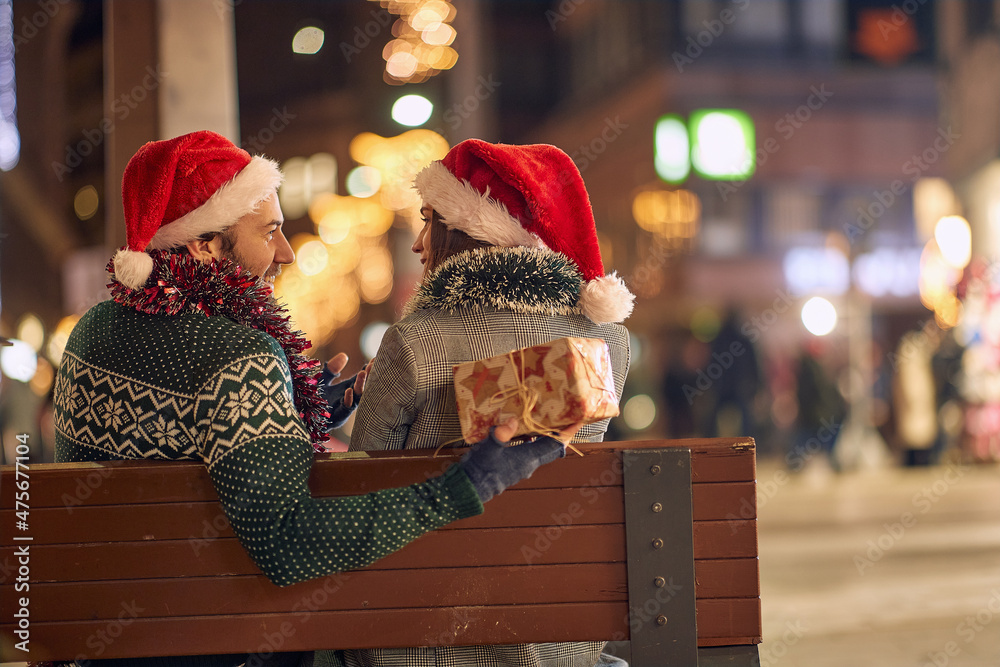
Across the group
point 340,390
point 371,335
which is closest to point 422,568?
point 340,390

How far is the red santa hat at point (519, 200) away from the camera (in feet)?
8.35

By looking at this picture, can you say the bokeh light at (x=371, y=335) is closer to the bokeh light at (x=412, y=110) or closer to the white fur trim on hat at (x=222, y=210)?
the bokeh light at (x=412, y=110)

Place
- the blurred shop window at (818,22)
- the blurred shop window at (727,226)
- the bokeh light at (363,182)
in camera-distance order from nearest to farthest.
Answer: the bokeh light at (363,182), the blurred shop window at (727,226), the blurred shop window at (818,22)

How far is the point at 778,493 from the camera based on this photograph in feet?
41.8

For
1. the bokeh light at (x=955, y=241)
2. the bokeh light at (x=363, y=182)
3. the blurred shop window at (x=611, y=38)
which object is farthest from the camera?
the blurred shop window at (x=611, y=38)

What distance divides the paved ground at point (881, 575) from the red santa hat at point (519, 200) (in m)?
3.73

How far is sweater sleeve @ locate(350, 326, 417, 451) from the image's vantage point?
7.44ft

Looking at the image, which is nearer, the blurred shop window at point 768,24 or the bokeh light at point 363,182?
the bokeh light at point 363,182

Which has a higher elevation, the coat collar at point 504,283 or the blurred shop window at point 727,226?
the coat collar at point 504,283

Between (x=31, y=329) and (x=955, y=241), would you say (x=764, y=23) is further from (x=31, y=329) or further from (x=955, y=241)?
(x=31, y=329)

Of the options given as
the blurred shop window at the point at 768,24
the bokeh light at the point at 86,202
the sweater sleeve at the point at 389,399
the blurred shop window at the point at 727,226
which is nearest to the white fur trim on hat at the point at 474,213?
the sweater sleeve at the point at 389,399

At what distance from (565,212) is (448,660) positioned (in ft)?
3.93

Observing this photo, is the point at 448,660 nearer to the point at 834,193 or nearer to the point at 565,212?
the point at 565,212

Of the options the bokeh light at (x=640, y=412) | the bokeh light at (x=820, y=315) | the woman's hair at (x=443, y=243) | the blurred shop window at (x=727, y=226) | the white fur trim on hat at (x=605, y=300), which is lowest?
the bokeh light at (x=640, y=412)
